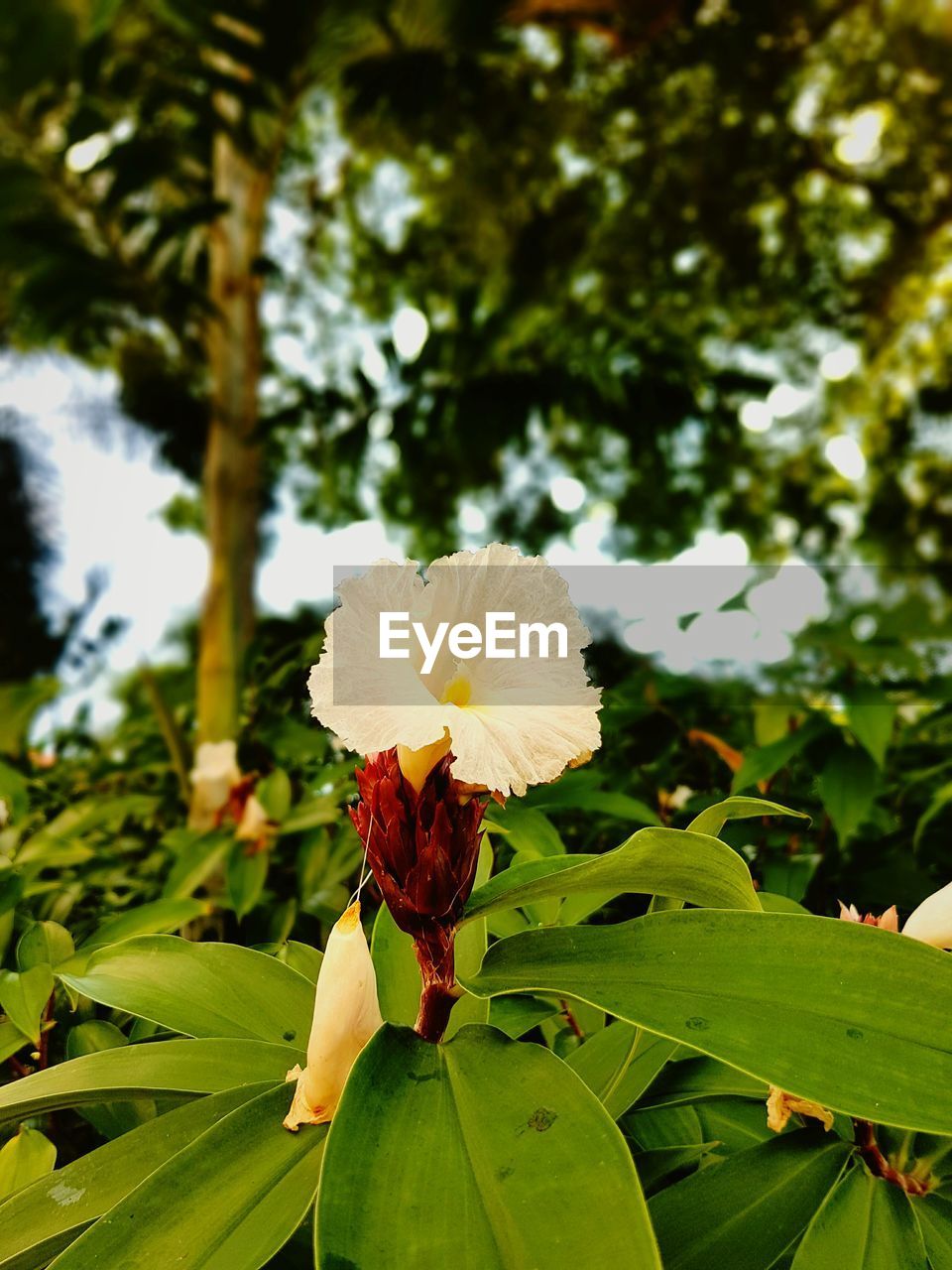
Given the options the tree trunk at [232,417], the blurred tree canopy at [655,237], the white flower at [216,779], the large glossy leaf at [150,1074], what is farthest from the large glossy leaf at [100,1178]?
the blurred tree canopy at [655,237]

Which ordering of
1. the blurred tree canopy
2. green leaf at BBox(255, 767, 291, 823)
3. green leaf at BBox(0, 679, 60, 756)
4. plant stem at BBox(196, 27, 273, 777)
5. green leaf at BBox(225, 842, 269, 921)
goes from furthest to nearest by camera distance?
the blurred tree canopy, plant stem at BBox(196, 27, 273, 777), green leaf at BBox(0, 679, 60, 756), green leaf at BBox(255, 767, 291, 823), green leaf at BBox(225, 842, 269, 921)

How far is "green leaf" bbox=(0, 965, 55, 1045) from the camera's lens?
40 centimetres

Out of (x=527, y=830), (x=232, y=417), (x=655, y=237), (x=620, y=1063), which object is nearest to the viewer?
(x=620, y=1063)

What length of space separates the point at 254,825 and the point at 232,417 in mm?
1074

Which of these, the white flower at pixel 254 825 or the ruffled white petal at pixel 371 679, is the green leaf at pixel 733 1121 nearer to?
the ruffled white petal at pixel 371 679

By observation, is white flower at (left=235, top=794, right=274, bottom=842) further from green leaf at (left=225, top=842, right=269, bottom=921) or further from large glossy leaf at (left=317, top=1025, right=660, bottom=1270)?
large glossy leaf at (left=317, top=1025, right=660, bottom=1270)

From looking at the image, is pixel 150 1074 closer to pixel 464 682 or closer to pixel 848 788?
pixel 464 682

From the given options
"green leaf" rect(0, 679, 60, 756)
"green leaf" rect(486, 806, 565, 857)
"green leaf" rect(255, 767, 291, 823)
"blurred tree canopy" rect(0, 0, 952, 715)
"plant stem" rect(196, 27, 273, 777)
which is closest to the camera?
"green leaf" rect(486, 806, 565, 857)

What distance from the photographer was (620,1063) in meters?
0.38

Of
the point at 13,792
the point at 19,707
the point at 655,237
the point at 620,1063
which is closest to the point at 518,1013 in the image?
the point at 620,1063

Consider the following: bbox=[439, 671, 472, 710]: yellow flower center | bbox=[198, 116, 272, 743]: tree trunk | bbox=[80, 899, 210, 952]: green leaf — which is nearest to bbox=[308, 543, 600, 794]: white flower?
bbox=[439, 671, 472, 710]: yellow flower center

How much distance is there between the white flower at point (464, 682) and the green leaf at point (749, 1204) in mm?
154

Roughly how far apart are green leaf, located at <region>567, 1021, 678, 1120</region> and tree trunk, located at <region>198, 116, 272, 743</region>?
0.85 metres

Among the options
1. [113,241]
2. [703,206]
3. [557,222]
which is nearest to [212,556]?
[113,241]
